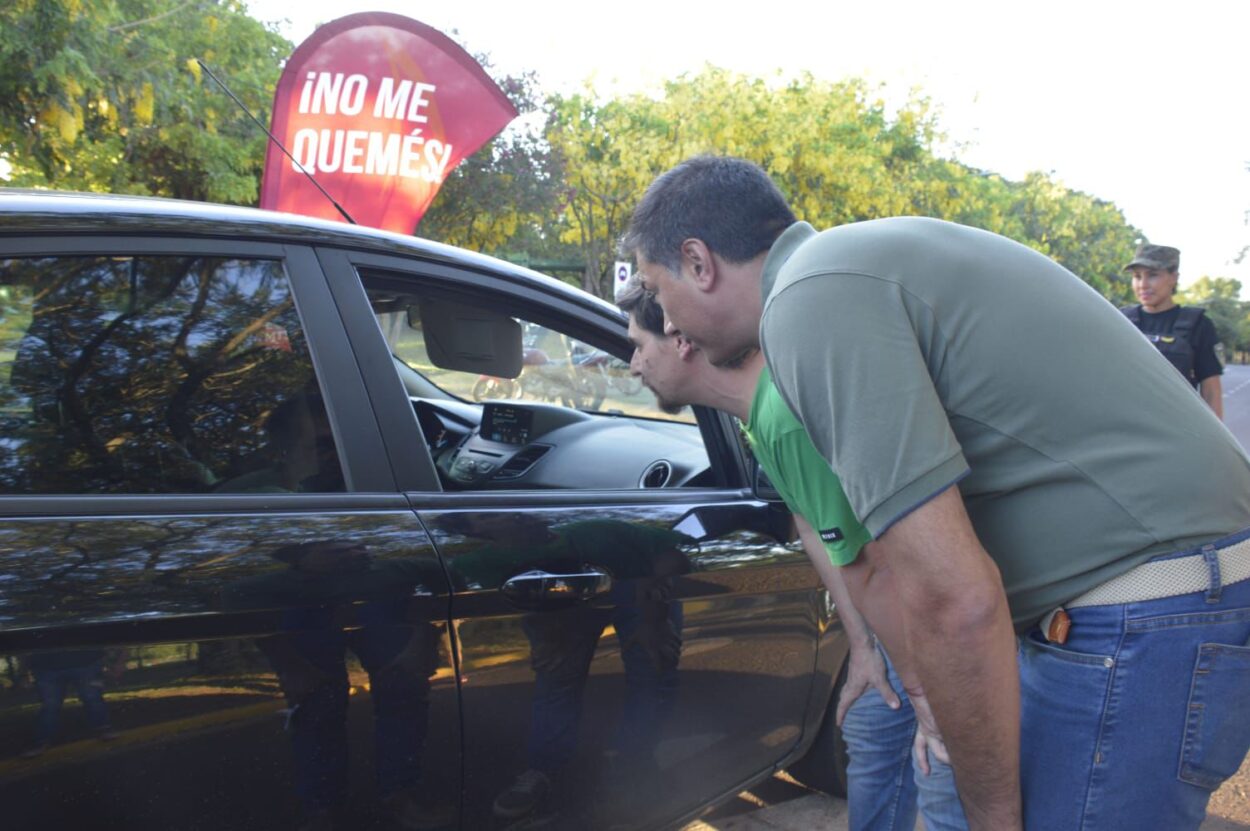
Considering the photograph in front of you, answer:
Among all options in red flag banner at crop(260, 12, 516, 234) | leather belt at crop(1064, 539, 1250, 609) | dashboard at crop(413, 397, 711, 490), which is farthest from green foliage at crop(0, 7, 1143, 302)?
leather belt at crop(1064, 539, 1250, 609)

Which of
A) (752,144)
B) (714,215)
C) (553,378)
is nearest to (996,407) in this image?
(714,215)

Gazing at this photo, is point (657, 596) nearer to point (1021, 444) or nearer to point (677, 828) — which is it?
point (677, 828)

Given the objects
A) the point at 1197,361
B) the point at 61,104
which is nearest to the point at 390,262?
the point at 1197,361

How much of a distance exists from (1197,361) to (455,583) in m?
5.23

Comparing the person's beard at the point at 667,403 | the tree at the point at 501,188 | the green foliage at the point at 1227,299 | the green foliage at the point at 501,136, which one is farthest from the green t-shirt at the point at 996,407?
the green foliage at the point at 1227,299

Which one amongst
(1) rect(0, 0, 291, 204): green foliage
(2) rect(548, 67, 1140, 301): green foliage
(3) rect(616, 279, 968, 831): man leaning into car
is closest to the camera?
(3) rect(616, 279, 968, 831): man leaning into car

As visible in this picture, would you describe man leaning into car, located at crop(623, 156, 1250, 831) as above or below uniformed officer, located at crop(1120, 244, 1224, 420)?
below

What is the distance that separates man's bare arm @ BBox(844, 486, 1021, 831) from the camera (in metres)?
1.21

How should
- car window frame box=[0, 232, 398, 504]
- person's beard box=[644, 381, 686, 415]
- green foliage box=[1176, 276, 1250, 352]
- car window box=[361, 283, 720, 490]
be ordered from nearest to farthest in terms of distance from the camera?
car window frame box=[0, 232, 398, 504]
person's beard box=[644, 381, 686, 415]
car window box=[361, 283, 720, 490]
green foliage box=[1176, 276, 1250, 352]

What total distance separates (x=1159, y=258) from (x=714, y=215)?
5140 millimetres

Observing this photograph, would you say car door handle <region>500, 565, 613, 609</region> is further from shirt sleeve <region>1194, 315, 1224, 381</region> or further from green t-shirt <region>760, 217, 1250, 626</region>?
shirt sleeve <region>1194, 315, 1224, 381</region>

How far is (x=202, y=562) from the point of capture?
1584 mm

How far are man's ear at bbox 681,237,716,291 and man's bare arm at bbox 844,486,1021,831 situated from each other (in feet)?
1.65

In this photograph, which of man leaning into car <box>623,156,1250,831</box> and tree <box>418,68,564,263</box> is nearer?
man leaning into car <box>623,156,1250,831</box>
